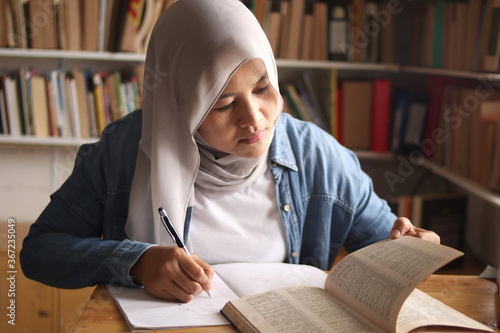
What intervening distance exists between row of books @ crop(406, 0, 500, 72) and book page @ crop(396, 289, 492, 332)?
4.54 ft

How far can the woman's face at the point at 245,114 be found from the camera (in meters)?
1.01

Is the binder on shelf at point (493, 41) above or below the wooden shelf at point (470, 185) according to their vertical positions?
above

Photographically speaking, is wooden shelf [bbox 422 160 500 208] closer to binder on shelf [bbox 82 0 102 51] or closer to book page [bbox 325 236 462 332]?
book page [bbox 325 236 462 332]

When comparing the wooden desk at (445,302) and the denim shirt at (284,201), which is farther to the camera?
the denim shirt at (284,201)

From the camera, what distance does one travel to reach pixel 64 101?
2680mm

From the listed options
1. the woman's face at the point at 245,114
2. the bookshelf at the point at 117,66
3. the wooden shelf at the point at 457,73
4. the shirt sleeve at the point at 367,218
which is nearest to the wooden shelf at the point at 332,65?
the bookshelf at the point at 117,66

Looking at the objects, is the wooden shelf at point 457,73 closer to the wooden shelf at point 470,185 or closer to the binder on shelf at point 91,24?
the wooden shelf at point 470,185

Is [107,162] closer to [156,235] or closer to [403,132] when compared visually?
[156,235]

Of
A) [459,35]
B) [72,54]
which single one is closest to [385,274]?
[459,35]

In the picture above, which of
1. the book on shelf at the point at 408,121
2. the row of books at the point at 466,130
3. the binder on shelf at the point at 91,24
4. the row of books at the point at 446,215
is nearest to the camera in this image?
the row of books at the point at 466,130

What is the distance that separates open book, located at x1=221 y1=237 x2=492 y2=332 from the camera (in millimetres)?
736

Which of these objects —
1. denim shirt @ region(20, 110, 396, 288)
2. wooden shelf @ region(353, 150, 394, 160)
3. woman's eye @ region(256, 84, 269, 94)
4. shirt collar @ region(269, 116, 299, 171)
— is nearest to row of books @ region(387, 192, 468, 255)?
wooden shelf @ region(353, 150, 394, 160)

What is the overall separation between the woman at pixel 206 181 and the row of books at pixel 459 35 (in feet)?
3.56

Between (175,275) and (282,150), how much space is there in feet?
1.54
